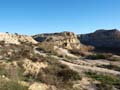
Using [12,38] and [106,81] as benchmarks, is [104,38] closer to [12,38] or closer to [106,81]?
[12,38]

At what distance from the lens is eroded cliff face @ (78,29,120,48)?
10149cm

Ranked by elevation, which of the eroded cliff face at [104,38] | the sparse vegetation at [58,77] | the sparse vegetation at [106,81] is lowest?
the sparse vegetation at [106,81]

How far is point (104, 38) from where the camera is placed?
10875 centimetres

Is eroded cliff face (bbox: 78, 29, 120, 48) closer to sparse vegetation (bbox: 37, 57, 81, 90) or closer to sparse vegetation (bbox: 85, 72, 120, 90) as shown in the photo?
sparse vegetation (bbox: 85, 72, 120, 90)

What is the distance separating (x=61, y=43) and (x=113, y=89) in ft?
174

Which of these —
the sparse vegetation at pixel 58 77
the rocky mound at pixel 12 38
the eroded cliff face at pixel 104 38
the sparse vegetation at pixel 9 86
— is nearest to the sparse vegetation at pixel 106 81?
the sparse vegetation at pixel 58 77

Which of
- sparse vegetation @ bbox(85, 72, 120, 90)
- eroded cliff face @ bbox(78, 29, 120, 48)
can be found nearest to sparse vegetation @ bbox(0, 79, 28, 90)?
sparse vegetation @ bbox(85, 72, 120, 90)

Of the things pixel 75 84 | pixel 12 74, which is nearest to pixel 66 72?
pixel 75 84

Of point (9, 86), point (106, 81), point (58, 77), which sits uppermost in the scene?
point (9, 86)

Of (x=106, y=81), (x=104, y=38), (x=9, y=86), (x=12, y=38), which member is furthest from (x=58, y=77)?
(x=104, y=38)

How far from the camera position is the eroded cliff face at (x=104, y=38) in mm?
101488

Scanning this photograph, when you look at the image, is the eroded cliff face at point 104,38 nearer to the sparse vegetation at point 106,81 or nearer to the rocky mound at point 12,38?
the rocky mound at point 12,38

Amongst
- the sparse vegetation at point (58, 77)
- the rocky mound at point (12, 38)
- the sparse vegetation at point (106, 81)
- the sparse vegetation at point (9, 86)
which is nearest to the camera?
the sparse vegetation at point (9, 86)

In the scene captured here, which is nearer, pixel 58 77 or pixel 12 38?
pixel 58 77
